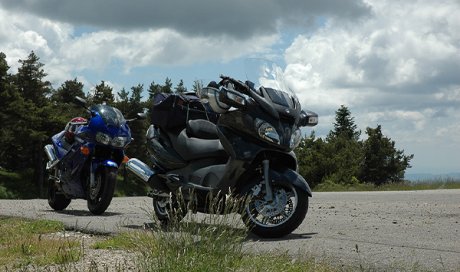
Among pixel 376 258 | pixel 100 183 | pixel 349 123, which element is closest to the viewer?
pixel 376 258

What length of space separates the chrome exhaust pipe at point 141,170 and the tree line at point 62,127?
25378 millimetres

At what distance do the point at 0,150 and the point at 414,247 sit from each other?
134ft

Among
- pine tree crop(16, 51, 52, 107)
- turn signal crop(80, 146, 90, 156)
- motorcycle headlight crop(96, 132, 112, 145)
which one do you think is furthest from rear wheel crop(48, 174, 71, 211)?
pine tree crop(16, 51, 52, 107)

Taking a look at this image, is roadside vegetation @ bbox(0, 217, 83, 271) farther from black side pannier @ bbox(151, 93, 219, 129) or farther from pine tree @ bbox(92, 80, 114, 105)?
pine tree @ bbox(92, 80, 114, 105)

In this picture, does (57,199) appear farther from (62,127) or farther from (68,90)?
(68,90)

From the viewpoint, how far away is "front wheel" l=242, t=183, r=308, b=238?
6.04 m

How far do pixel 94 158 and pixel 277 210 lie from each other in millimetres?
4064

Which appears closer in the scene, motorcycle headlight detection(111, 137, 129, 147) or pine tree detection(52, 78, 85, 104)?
motorcycle headlight detection(111, 137, 129, 147)

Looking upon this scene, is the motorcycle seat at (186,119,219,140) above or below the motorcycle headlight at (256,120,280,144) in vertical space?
above

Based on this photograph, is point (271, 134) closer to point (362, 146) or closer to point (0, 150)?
point (0, 150)

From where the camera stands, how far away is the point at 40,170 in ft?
143

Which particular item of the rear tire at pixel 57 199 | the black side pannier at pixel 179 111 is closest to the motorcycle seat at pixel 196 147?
the black side pannier at pixel 179 111

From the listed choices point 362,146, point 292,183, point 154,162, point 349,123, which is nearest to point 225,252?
point 292,183

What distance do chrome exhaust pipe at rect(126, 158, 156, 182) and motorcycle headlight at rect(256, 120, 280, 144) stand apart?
188cm
